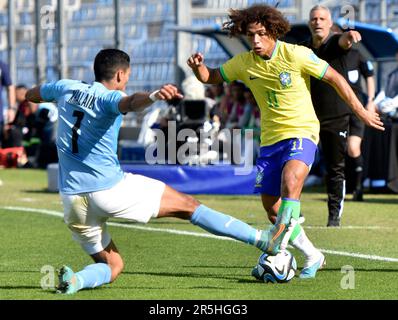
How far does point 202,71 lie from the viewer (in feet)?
31.4

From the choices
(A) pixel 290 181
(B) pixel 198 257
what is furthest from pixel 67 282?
(B) pixel 198 257

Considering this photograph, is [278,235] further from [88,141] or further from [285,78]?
[88,141]

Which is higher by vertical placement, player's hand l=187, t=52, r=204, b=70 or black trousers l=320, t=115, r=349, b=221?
player's hand l=187, t=52, r=204, b=70

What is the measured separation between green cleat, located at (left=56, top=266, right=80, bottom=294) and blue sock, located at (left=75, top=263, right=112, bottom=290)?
43mm

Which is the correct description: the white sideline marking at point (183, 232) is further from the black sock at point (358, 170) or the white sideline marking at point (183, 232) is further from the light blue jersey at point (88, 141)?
the black sock at point (358, 170)

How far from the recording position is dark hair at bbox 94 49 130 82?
843cm

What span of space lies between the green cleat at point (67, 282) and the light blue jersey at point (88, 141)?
56 cm

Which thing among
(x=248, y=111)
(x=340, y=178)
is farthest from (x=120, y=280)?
(x=248, y=111)

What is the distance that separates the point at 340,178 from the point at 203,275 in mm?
3952

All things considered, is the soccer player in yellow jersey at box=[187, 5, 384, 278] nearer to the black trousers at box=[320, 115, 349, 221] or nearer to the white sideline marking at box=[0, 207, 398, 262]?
the white sideline marking at box=[0, 207, 398, 262]

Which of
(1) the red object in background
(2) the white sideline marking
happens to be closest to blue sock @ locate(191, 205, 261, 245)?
(2) the white sideline marking

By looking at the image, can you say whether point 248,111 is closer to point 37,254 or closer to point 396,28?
point 396,28

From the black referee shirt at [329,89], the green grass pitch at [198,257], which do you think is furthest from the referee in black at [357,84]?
the green grass pitch at [198,257]

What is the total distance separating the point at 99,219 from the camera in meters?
8.48
